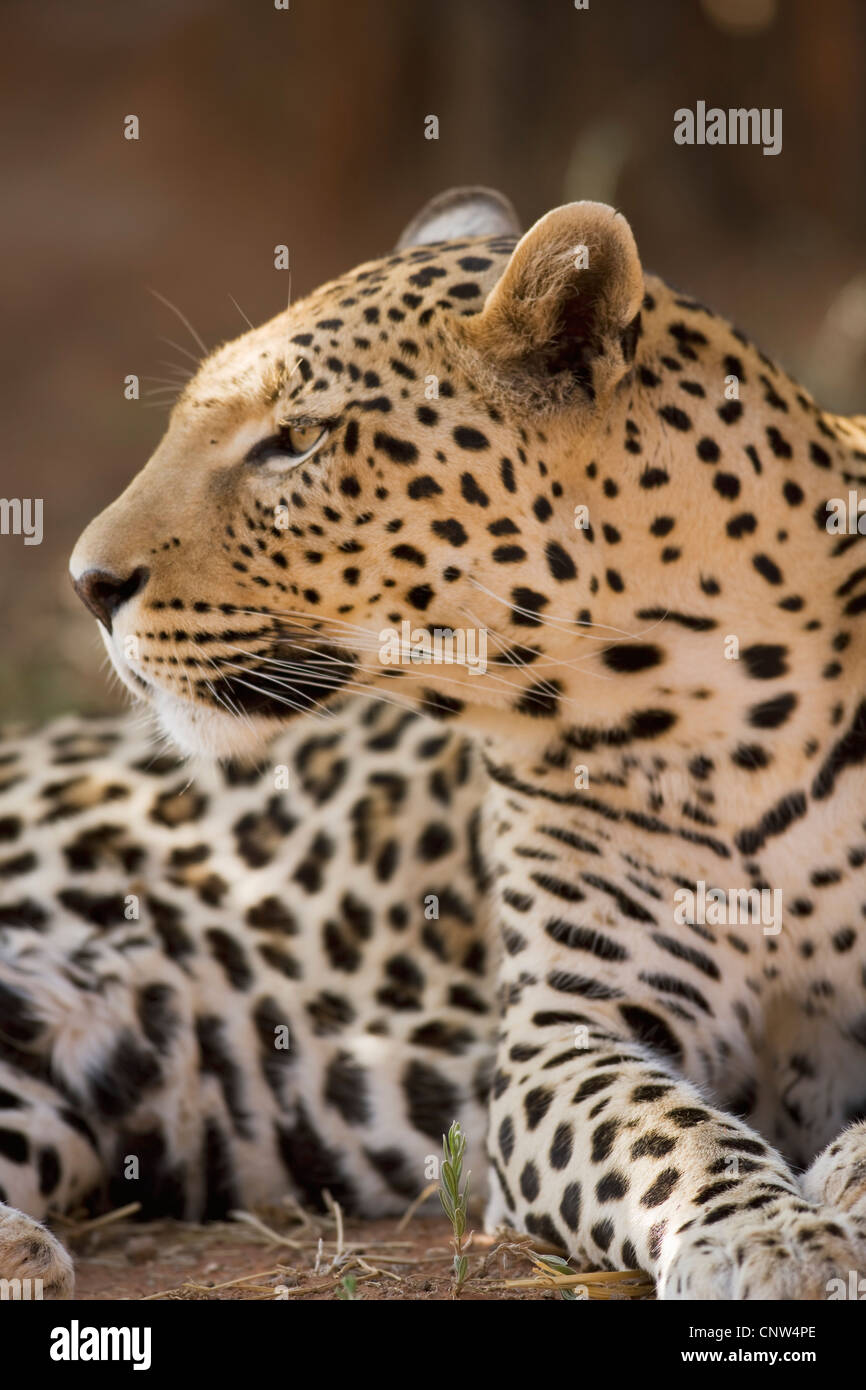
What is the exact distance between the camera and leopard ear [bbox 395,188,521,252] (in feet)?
17.3

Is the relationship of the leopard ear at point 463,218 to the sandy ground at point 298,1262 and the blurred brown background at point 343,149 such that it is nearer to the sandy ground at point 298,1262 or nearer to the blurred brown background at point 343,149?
the sandy ground at point 298,1262

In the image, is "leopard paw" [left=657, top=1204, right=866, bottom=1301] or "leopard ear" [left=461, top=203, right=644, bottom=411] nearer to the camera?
"leopard paw" [left=657, top=1204, right=866, bottom=1301]

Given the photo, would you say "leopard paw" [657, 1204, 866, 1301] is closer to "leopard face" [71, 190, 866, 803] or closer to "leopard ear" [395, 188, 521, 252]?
"leopard face" [71, 190, 866, 803]

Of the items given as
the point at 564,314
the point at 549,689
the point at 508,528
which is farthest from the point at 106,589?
the point at 564,314

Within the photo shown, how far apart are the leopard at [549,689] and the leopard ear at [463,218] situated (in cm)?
45

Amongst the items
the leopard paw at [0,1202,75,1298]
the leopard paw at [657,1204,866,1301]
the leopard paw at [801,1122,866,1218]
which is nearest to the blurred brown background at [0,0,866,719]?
the leopard paw at [0,1202,75,1298]

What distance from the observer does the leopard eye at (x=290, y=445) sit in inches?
166

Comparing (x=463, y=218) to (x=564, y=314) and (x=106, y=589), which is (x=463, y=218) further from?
(x=106, y=589)

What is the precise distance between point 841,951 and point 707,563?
1.03 metres

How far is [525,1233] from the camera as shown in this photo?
420cm

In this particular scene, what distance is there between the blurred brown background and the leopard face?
8.40 metres
